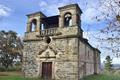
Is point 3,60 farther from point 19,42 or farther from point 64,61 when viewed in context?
point 64,61

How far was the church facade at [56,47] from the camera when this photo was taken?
18.2m

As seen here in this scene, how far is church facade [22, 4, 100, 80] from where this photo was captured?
1820 centimetres

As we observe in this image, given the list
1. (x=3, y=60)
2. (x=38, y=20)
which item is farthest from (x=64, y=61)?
(x=3, y=60)

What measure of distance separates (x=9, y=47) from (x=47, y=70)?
74.8ft

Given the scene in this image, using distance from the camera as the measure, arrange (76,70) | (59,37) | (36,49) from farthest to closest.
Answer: (36,49), (59,37), (76,70)

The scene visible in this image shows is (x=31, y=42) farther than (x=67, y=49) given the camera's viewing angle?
Yes

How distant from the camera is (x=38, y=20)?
69.9ft

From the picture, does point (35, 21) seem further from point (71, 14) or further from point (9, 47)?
point (9, 47)

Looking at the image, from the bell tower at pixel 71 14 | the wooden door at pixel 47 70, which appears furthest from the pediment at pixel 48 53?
the bell tower at pixel 71 14

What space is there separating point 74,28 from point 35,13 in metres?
5.67

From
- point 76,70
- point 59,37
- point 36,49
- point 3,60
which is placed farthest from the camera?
point 3,60

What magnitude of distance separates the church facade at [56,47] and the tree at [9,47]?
19.6 m

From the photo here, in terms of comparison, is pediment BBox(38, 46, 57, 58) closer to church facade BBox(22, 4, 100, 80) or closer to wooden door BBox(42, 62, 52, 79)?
church facade BBox(22, 4, 100, 80)

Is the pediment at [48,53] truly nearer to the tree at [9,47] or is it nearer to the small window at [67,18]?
the small window at [67,18]
